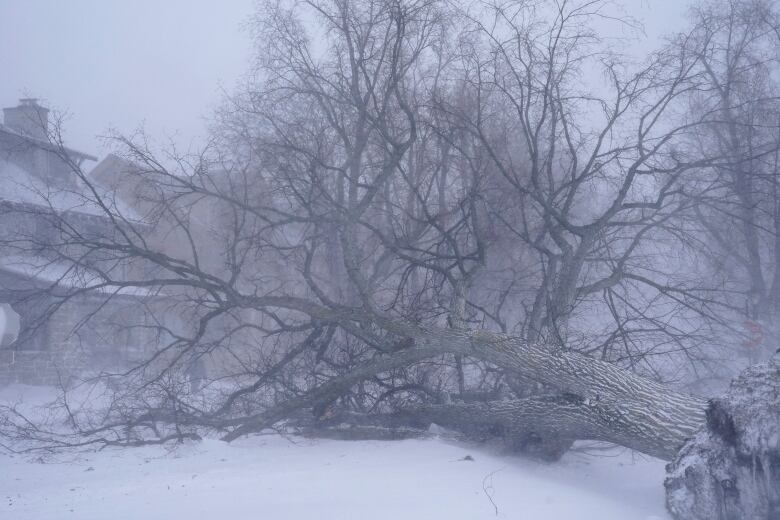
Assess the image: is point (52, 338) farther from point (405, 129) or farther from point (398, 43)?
point (398, 43)

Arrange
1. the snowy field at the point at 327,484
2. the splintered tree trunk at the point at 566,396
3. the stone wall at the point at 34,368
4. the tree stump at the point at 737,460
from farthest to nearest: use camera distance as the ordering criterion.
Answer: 1. the stone wall at the point at 34,368
2. the splintered tree trunk at the point at 566,396
3. the snowy field at the point at 327,484
4. the tree stump at the point at 737,460

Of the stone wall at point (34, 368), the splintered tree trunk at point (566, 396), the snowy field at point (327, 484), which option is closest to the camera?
the snowy field at point (327, 484)

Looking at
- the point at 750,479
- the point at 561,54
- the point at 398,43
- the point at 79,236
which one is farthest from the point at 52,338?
the point at 750,479

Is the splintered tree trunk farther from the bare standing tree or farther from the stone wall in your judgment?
the stone wall

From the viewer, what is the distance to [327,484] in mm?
5891

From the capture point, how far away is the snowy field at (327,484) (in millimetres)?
5184

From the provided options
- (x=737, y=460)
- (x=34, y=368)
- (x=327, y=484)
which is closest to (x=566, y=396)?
(x=737, y=460)

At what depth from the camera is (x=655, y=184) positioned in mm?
10750

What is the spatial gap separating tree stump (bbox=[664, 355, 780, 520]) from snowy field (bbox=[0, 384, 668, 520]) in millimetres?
389

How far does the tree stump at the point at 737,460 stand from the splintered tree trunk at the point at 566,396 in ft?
2.95

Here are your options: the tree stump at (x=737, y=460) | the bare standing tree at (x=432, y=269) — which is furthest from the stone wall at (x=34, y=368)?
the tree stump at (x=737, y=460)

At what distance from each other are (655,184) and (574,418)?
513cm

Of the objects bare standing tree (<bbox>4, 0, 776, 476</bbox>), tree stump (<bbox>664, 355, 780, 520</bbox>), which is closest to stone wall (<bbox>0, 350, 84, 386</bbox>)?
bare standing tree (<bbox>4, 0, 776, 476</bbox>)

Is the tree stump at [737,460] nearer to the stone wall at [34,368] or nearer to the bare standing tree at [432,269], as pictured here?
the bare standing tree at [432,269]
